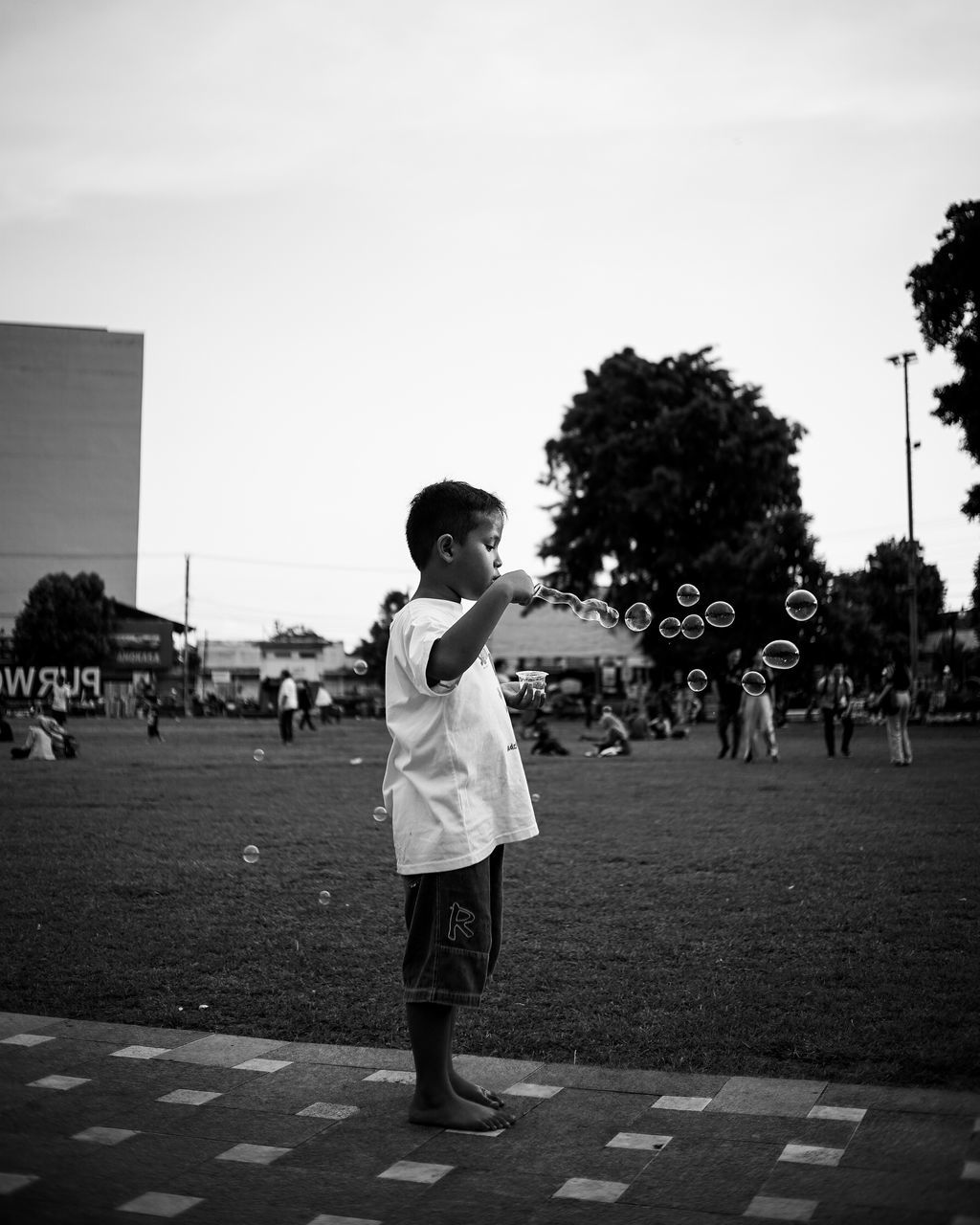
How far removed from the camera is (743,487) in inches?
1715

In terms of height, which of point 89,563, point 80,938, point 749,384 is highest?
point 749,384

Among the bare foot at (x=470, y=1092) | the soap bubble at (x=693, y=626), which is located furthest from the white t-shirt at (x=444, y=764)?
the soap bubble at (x=693, y=626)

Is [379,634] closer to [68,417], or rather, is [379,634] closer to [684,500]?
[68,417]

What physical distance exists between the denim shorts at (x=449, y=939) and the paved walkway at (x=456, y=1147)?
39 cm

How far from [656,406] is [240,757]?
2648 cm

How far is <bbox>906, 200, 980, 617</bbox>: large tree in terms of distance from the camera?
32.0 meters

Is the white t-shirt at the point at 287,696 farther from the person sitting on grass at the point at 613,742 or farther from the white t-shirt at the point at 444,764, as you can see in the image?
the white t-shirt at the point at 444,764

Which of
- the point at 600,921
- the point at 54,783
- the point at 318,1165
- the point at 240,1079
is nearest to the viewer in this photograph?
the point at 318,1165

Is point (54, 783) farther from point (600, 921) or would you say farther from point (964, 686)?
→ point (964, 686)

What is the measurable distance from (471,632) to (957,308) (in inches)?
1311

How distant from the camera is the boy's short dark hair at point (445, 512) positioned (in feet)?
12.2

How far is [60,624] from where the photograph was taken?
66.6 meters

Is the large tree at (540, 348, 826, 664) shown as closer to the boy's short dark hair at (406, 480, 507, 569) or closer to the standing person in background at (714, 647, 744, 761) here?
the standing person in background at (714, 647, 744, 761)

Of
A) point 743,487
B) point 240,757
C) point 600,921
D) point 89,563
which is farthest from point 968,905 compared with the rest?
point 89,563
